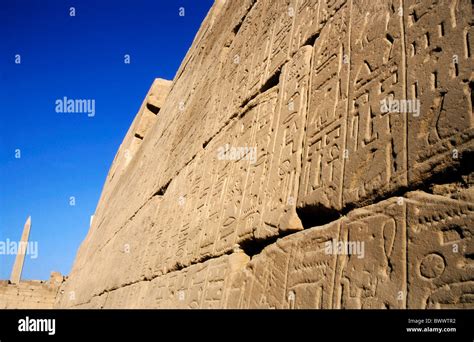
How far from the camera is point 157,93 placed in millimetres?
8594

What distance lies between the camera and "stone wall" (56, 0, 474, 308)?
1.21 metres

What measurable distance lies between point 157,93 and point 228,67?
194 inches

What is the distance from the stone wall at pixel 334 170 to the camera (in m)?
1.21

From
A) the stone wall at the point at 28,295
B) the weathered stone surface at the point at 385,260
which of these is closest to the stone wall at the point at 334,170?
the weathered stone surface at the point at 385,260
